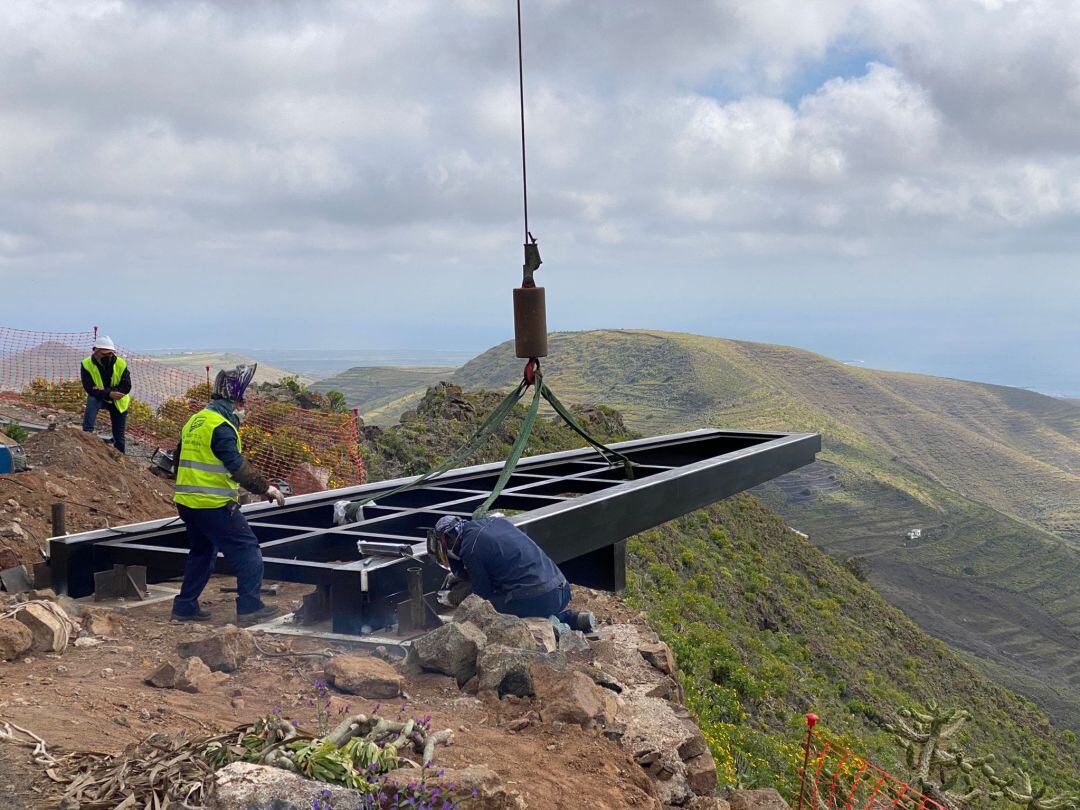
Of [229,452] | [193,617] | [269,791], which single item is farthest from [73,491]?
[269,791]

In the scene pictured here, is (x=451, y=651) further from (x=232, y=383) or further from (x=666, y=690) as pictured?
(x=232, y=383)

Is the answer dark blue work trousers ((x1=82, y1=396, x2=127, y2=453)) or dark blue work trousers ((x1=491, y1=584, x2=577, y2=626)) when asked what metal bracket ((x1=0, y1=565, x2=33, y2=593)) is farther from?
dark blue work trousers ((x1=82, y1=396, x2=127, y2=453))

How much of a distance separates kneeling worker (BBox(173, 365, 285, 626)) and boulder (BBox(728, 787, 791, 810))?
3.76 meters

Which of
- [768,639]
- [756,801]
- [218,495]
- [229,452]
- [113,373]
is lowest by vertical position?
[768,639]

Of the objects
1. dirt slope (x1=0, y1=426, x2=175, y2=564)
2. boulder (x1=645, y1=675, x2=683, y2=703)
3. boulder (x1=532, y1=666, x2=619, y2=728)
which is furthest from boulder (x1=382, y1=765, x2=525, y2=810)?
dirt slope (x1=0, y1=426, x2=175, y2=564)

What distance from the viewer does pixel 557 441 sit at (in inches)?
1069

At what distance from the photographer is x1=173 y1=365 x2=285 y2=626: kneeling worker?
652 centimetres

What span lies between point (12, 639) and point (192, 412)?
13.2 meters

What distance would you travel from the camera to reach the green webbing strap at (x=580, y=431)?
815cm

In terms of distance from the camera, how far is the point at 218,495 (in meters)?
6.57

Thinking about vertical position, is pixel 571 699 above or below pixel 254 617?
above

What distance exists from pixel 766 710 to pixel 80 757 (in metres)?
12.2

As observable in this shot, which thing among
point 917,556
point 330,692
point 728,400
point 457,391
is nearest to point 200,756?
point 330,692

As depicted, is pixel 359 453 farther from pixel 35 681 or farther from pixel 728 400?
pixel 728 400
